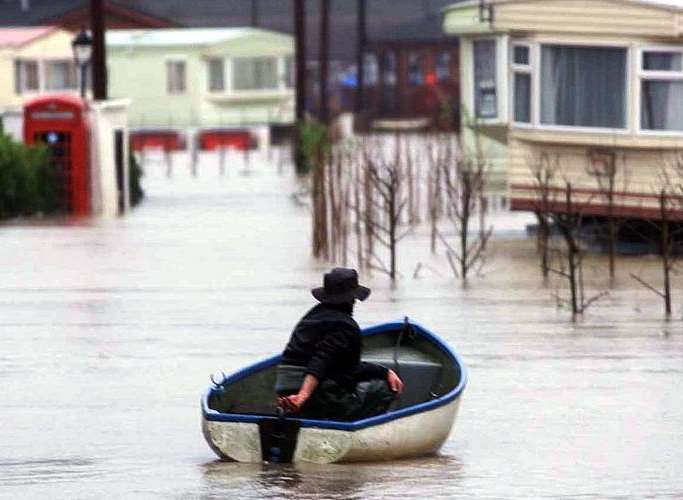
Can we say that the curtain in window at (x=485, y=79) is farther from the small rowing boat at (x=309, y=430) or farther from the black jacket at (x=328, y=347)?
the black jacket at (x=328, y=347)

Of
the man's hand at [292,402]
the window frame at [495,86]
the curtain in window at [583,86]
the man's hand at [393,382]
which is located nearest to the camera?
the man's hand at [292,402]

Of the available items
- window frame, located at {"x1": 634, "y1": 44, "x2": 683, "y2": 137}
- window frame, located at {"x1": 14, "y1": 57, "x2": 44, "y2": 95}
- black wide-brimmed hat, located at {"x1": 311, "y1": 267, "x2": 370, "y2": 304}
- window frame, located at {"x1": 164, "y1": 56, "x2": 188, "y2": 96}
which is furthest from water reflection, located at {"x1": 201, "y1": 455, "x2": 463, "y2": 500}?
window frame, located at {"x1": 164, "y1": 56, "x2": 188, "y2": 96}

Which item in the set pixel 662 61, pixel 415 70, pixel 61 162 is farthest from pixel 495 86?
pixel 415 70

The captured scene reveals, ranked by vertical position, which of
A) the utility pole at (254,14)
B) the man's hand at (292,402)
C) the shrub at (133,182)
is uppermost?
the utility pole at (254,14)

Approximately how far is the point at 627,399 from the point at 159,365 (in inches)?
149

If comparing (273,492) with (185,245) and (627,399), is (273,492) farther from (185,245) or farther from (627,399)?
(185,245)

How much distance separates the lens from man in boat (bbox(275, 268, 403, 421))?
12.0 metres

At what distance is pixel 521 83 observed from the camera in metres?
27.4

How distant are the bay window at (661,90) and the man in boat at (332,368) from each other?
13612 mm

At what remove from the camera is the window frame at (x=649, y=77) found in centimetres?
2520

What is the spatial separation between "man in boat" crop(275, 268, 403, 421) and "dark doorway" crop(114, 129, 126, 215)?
80.0 ft

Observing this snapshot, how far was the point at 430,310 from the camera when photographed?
67.7 ft

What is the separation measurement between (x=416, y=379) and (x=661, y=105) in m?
13.0

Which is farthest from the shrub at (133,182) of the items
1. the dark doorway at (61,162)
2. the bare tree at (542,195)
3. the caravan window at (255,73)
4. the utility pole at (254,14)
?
the utility pole at (254,14)
